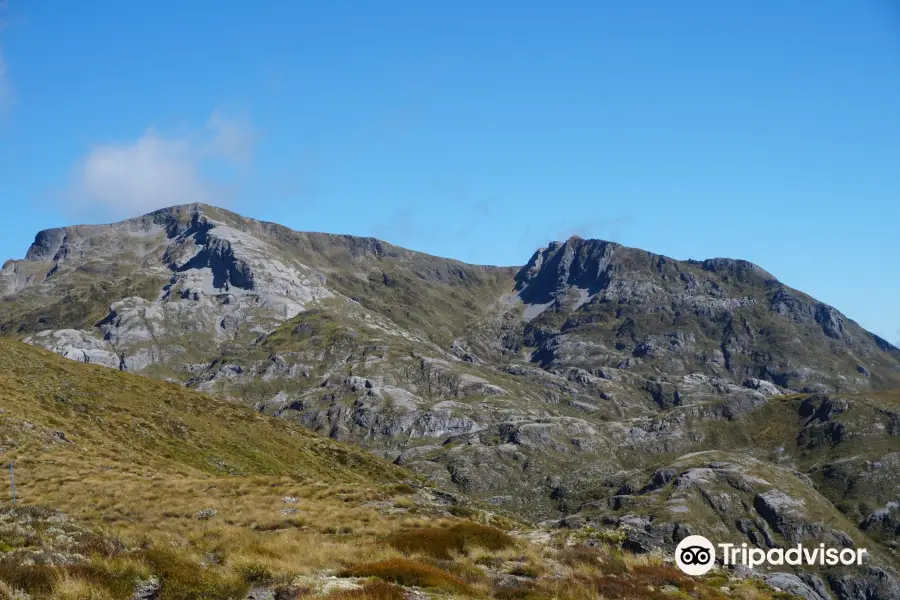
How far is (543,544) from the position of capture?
97.2 feet

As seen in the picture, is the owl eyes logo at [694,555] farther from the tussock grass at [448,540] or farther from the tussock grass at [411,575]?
the tussock grass at [411,575]

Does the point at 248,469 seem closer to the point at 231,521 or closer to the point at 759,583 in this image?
the point at 231,521

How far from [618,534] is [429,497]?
55.6 ft

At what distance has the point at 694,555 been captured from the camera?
26656mm

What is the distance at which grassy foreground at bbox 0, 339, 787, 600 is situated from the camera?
1727 centimetres

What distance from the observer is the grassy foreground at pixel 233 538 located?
56.6ft

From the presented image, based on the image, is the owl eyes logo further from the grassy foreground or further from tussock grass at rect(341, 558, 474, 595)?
tussock grass at rect(341, 558, 474, 595)

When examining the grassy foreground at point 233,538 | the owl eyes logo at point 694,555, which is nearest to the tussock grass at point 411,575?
the grassy foreground at point 233,538

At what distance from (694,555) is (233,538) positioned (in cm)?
1784

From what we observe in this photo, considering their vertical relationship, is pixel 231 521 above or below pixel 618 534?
below

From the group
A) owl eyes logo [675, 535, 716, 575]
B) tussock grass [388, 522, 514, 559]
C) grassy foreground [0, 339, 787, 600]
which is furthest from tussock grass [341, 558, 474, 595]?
owl eyes logo [675, 535, 716, 575]

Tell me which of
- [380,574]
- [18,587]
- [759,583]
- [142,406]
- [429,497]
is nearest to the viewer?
[18,587]

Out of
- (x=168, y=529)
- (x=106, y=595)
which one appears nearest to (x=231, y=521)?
(x=168, y=529)

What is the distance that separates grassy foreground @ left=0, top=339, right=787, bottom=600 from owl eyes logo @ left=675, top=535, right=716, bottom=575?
2.52 ft
